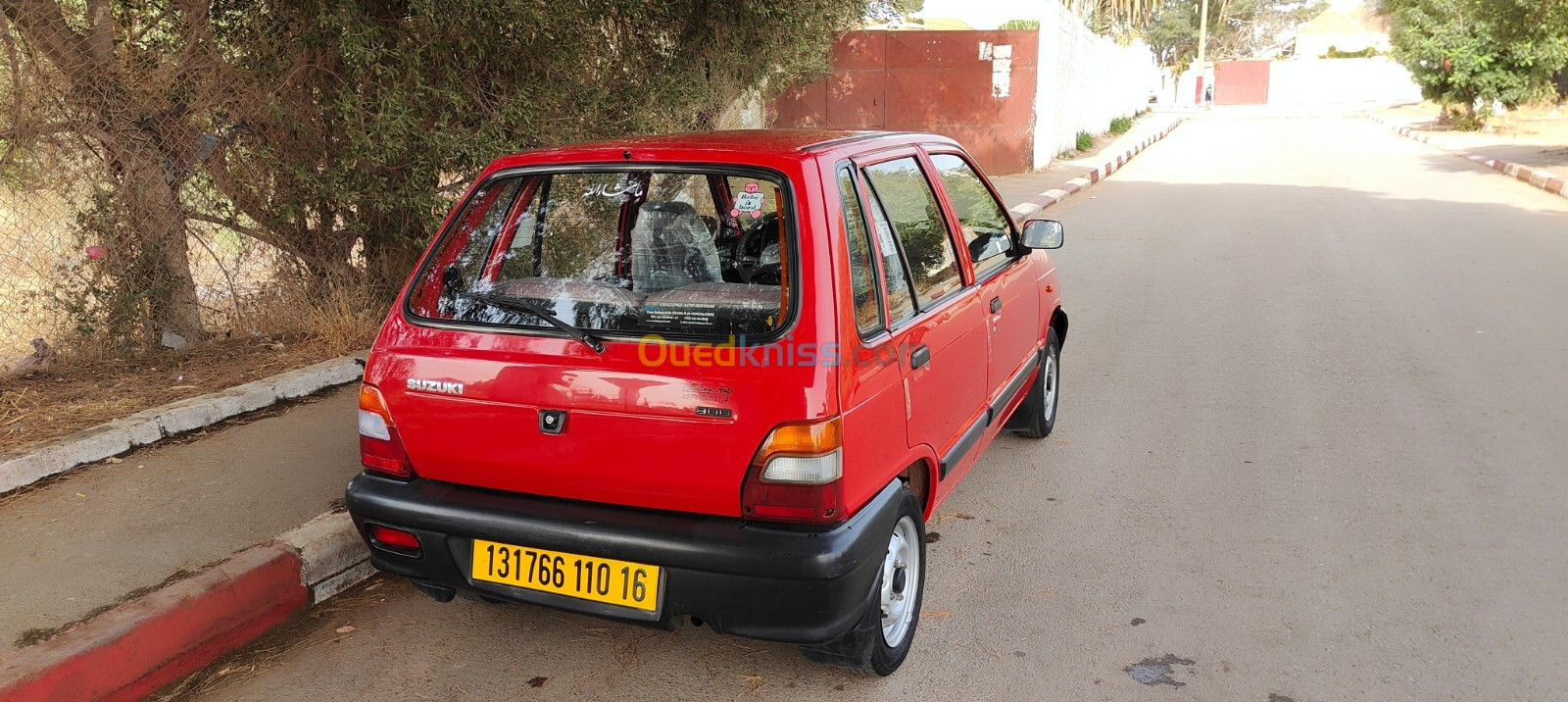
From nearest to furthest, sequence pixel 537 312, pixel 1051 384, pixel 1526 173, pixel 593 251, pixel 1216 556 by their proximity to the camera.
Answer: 1. pixel 537 312
2. pixel 593 251
3. pixel 1216 556
4. pixel 1051 384
5. pixel 1526 173

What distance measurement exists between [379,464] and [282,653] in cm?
77

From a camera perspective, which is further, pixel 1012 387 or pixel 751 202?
pixel 1012 387

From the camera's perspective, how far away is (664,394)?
254cm

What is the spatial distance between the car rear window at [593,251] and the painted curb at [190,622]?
3.58 feet

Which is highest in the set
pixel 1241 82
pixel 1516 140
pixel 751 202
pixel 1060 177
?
pixel 1241 82

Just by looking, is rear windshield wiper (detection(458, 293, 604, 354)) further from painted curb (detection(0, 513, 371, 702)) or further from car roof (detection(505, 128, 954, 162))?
painted curb (detection(0, 513, 371, 702))

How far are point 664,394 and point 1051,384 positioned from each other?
2.98m

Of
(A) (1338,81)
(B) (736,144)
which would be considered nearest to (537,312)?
(B) (736,144)

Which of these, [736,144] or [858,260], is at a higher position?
[736,144]

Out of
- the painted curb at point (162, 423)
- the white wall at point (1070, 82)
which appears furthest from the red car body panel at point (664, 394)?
the white wall at point (1070, 82)

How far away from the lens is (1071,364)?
6332 mm

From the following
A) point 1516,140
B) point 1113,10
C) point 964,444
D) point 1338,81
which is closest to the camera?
point 964,444

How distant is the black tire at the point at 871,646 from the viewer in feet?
9.11

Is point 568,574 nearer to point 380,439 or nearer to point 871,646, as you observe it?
point 380,439
